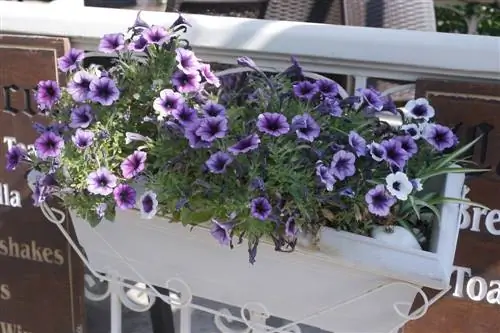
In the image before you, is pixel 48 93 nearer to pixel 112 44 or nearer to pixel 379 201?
pixel 112 44

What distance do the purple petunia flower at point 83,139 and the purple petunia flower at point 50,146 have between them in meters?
0.04

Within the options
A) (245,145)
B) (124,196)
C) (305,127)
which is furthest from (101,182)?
(305,127)

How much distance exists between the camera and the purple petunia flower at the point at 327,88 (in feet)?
4.77

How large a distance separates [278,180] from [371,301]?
319 millimetres

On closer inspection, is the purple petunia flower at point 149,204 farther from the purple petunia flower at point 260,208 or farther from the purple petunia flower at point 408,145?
the purple petunia flower at point 408,145

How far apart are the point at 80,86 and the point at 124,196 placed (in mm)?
266

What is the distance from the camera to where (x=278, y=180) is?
1.34 metres

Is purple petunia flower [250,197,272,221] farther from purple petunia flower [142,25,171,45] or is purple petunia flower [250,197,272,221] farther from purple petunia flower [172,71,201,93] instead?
purple petunia flower [142,25,171,45]

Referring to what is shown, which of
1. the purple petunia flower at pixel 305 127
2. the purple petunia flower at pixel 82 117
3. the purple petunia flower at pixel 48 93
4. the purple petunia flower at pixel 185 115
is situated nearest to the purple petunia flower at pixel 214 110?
the purple petunia flower at pixel 185 115

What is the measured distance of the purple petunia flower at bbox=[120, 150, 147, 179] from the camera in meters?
1.40

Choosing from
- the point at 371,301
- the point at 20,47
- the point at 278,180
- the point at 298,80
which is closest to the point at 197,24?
the point at 298,80

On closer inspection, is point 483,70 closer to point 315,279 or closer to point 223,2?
point 315,279

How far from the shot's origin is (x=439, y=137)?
141 cm

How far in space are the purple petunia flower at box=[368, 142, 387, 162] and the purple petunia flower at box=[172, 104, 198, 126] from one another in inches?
13.3
